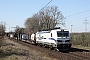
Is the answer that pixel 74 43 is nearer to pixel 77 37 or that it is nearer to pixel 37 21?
pixel 77 37

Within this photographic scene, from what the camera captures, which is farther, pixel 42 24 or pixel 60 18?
pixel 42 24

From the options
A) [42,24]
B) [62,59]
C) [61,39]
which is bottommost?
[62,59]

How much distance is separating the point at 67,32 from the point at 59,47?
2467 millimetres

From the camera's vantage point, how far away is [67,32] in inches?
1203

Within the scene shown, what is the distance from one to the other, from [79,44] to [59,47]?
16554 mm

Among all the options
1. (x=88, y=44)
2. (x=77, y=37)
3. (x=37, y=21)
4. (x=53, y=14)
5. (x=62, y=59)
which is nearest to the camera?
(x=62, y=59)

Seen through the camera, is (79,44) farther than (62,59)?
Yes

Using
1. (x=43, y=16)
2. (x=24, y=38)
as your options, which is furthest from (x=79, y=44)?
(x=43, y=16)

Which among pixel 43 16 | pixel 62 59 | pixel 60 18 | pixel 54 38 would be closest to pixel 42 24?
pixel 43 16

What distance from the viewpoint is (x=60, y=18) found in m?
87.9

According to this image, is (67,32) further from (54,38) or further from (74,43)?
(74,43)

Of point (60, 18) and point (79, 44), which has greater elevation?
point (60, 18)

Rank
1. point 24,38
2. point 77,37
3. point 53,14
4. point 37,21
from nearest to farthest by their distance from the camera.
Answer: point 77,37
point 24,38
point 53,14
point 37,21

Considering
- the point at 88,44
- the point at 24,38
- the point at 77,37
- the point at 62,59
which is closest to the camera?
the point at 62,59
